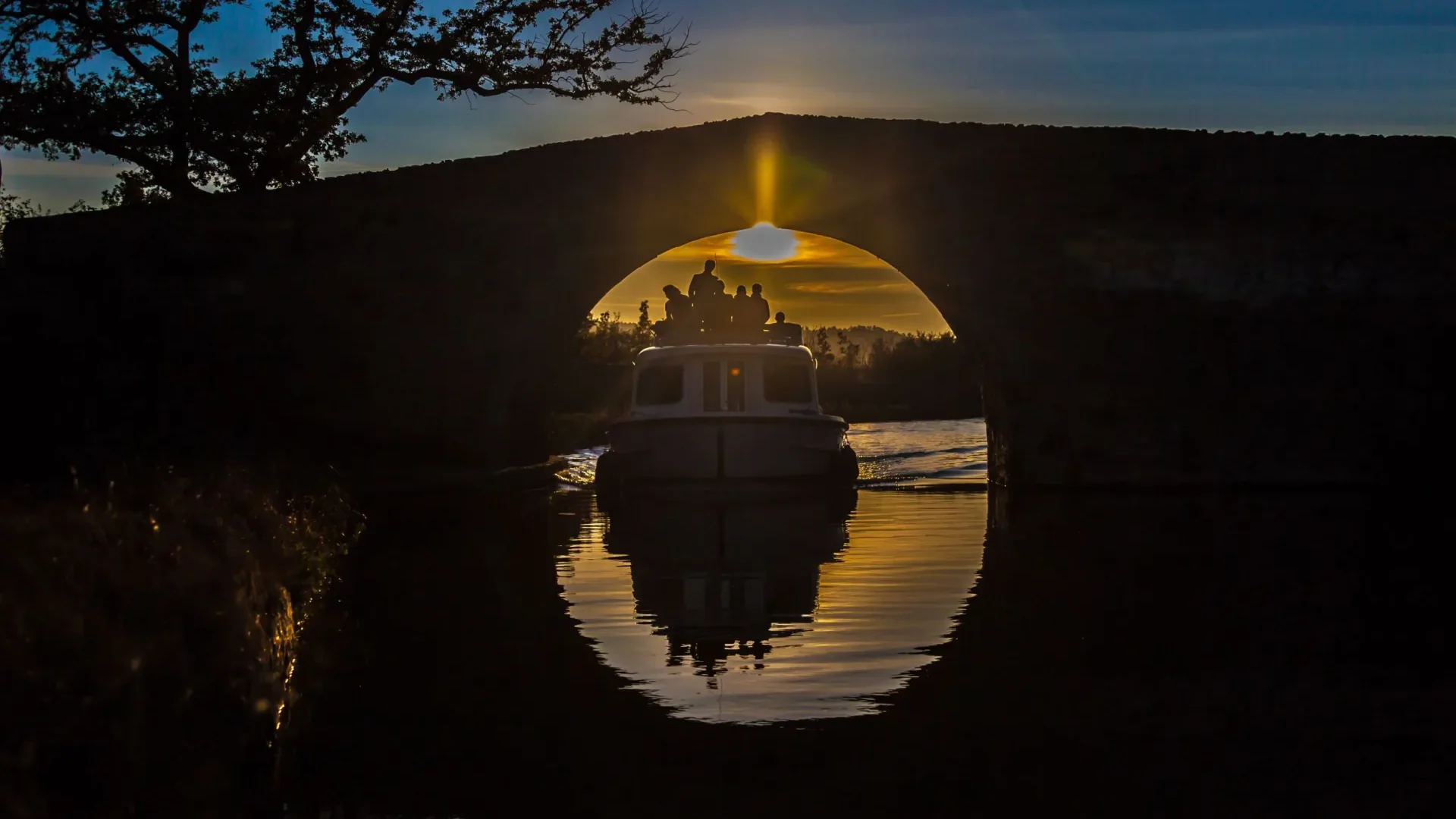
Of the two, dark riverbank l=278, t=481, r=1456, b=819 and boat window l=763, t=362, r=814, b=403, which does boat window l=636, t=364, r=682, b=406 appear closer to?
boat window l=763, t=362, r=814, b=403

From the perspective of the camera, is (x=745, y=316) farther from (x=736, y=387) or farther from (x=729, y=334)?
(x=736, y=387)

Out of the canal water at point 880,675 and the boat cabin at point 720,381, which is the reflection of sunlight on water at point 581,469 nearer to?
the boat cabin at point 720,381

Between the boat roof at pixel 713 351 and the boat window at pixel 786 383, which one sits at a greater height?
the boat roof at pixel 713 351

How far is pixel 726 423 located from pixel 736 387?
166cm

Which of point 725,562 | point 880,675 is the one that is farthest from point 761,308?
point 880,675

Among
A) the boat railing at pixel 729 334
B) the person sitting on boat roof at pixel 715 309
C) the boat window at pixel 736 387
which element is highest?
the person sitting on boat roof at pixel 715 309

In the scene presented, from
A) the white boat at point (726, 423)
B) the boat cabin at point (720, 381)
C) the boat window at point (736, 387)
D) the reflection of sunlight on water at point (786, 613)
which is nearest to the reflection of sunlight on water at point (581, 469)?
the boat cabin at point (720, 381)

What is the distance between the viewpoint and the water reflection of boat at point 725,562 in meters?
8.84

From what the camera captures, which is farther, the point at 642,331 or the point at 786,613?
the point at 642,331

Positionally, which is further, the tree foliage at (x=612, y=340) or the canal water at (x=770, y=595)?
the tree foliage at (x=612, y=340)

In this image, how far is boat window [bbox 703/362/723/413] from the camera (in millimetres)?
20922

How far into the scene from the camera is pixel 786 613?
31.2 feet

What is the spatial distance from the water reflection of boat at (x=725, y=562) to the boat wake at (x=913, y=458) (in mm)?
5175

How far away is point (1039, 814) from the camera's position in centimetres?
521
